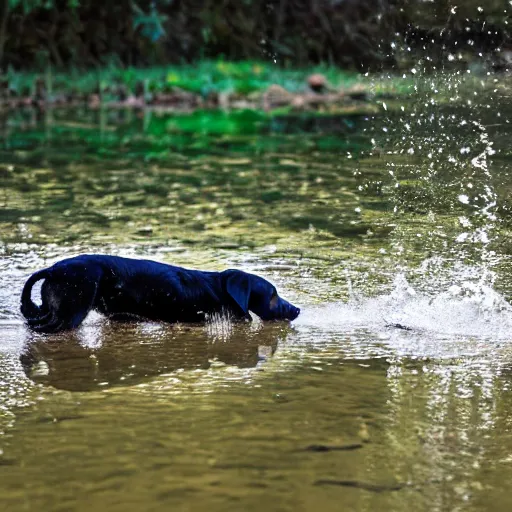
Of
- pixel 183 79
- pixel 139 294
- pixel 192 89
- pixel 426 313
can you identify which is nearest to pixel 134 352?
pixel 139 294

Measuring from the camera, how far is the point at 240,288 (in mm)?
6109

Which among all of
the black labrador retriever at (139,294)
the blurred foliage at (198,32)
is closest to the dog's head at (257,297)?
the black labrador retriever at (139,294)

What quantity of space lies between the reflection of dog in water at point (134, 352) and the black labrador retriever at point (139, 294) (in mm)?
88

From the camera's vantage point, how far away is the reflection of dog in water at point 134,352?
5.25 m

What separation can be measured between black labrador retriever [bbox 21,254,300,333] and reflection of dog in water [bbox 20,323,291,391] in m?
0.09

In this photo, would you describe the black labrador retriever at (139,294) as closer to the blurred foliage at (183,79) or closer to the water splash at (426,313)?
the water splash at (426,313)

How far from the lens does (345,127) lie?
15.7m

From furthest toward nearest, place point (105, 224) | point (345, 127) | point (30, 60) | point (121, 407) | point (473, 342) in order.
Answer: point (30, 60) → point (345, 127) → point (105, 224) → point (473, 342) → point (121, 407)

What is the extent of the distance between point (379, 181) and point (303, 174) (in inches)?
34.9

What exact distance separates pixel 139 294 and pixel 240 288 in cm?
52

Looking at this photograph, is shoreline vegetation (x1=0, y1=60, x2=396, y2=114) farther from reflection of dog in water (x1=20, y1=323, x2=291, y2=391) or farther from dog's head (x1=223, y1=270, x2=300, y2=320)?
reflection of dog in water (x1=20, y1=323, x2=291, y2=391)

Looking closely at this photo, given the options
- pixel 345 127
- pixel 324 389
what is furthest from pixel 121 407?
pixel 345 127

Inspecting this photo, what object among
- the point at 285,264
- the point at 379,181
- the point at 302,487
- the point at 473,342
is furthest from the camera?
the point at 379,181

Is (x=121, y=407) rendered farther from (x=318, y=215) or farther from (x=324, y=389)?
(x=318, y=215)
